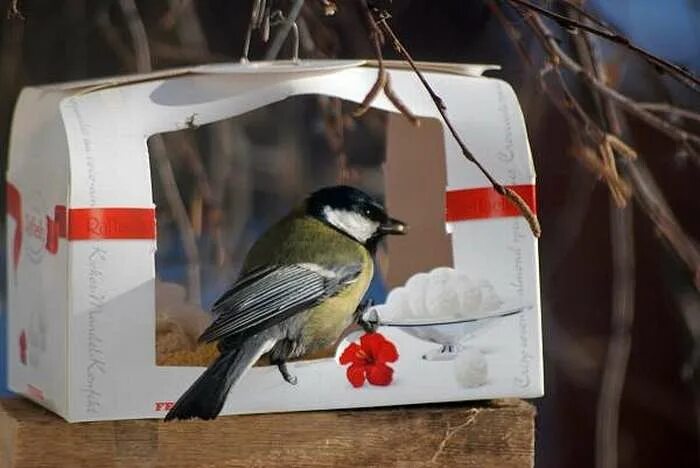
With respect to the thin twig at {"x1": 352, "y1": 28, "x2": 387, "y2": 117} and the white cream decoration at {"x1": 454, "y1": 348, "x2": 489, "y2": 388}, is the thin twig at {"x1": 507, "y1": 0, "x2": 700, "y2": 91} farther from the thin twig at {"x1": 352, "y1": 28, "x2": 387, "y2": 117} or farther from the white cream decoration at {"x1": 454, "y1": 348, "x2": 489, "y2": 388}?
the white cream decoration at {"x1": 454, "y1": 348, "x2": 489, "y2": 388}

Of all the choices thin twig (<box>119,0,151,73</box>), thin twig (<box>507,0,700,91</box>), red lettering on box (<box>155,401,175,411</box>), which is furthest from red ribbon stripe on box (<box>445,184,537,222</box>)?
thin twig (<box>119,0,151,73</box>)

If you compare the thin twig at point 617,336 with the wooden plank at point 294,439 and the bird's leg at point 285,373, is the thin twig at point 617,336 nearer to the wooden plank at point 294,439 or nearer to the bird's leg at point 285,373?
the wooden plank at point 294,439

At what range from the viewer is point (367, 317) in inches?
28.3

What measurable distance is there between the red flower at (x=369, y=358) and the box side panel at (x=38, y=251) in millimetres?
174

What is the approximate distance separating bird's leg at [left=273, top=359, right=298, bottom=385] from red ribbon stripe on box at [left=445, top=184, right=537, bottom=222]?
5.5 inches

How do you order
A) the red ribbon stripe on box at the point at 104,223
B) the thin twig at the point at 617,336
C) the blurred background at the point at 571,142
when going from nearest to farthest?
the red ribbon stripe on box at the point at 104,223
the blurred background at the point at 571,142
the thin twig at the point at 617,336

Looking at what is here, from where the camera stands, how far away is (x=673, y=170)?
4.20 feet

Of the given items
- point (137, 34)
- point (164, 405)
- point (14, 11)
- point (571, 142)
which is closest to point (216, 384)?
point (164, 405)

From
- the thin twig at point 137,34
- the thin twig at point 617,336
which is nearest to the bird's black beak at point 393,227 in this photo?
the thin twig at point 137,34

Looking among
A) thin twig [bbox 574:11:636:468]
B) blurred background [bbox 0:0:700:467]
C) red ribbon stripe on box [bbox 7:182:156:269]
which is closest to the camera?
red ribbon stripe on box [bbox 7:182:156:269]

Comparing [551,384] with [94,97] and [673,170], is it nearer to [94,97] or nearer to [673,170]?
[673,170]

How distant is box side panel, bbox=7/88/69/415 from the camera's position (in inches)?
27.6

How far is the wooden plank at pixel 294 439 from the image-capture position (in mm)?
710

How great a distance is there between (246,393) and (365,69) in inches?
8.6
